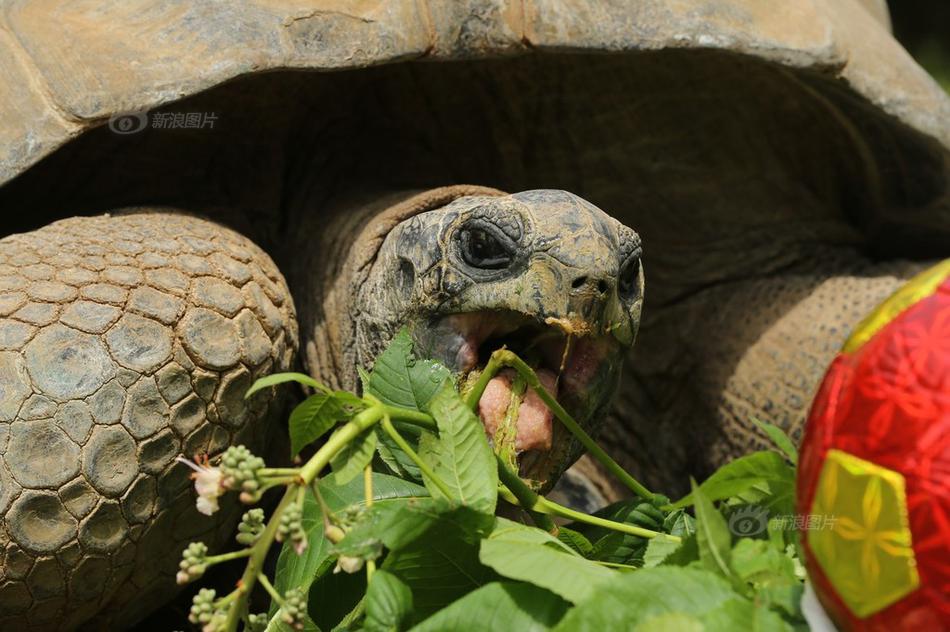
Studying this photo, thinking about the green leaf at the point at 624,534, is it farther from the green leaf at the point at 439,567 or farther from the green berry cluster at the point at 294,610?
the green berry cluster at the point at 294,610

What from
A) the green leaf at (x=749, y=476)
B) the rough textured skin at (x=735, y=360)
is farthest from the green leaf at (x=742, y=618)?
the rough textured skin at (x=735, y=360)

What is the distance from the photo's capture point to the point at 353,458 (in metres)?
1.44

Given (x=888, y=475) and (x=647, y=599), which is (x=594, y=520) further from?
(x=888, y=475)

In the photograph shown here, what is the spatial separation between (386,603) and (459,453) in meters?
0.26

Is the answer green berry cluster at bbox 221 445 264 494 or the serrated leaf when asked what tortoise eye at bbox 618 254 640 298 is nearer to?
the serrated leaf

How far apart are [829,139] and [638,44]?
3.10 ft

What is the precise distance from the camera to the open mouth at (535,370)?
6.25 feet

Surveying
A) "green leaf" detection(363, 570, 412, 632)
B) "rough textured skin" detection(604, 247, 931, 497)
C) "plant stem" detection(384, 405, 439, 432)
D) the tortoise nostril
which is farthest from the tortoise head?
"rough textured skin" detection(604, 247, 931, 497)

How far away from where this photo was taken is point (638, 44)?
2570 millimetres

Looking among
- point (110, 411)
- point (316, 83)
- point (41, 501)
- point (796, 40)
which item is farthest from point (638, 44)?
point (41, 501)

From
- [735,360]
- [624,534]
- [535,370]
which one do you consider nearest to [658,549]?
[624,534]

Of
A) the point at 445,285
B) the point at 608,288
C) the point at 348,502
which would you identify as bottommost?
the point at 348,502

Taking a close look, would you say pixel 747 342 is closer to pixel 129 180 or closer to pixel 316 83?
pixel 316 83

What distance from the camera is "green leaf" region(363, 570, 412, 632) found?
1.38m
